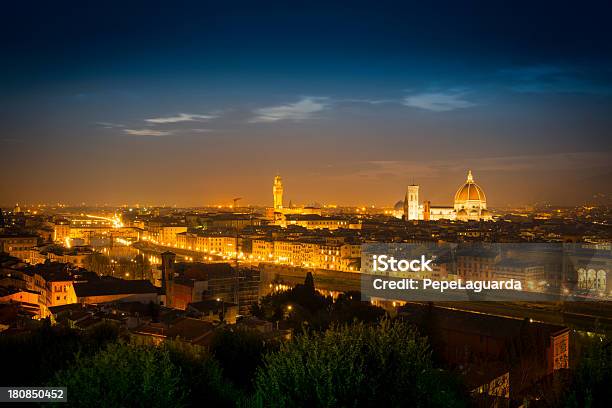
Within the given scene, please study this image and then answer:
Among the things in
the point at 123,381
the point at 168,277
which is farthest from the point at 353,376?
the point at 168,277

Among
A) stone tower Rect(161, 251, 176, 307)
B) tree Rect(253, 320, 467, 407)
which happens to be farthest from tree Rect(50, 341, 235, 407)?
stone tower Rect(161, 251, 176, 307)

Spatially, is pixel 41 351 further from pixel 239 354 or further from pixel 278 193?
pixel 278 193

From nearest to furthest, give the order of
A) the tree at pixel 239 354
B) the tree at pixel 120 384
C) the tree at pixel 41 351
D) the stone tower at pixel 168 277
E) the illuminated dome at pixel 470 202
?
the tree at pixel 120 384 < the tree at pixel 41 351 < the tree at pixel 239 354 < the stone tower at pixel 168 277 < the illuminated dome at pixel 470 202

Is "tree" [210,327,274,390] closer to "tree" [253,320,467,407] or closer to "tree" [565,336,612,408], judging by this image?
"tree" [253,320,467,407]

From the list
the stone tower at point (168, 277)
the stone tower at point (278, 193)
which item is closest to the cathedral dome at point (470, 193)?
the stone tower at point (278, 193)

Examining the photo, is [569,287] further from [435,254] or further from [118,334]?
[118,334]

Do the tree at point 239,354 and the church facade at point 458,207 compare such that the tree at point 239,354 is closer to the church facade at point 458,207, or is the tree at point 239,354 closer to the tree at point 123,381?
the tree at point 123,381

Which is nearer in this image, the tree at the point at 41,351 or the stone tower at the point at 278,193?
the tree at the point at 41,351
